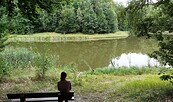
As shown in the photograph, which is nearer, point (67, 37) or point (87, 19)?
point (67, 37)

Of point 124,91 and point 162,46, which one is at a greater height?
point 162,46

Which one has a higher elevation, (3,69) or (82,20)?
(82,20)

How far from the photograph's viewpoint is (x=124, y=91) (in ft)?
32.1

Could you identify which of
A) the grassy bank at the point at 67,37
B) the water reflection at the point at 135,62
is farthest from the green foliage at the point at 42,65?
the grassy bank at the point at 67,37

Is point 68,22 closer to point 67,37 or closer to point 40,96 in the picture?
point 67,37

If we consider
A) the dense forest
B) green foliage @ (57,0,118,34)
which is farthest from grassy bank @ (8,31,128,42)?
the dense forest

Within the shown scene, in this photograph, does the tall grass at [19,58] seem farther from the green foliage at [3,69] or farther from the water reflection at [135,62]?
the water reflection at [135,62]

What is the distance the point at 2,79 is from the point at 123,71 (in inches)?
273

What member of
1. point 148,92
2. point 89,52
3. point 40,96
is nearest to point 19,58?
point 148,92

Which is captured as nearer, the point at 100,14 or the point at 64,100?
the point at 64,100

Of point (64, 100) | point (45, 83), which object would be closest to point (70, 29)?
point (45, 83)

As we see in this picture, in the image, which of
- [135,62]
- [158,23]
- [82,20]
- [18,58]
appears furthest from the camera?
[82,20]

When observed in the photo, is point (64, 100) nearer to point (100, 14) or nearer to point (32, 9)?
point (32, 9)

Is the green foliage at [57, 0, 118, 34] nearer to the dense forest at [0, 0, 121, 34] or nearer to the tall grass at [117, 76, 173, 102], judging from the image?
the dense forest at [0, 0, 121, 34]
